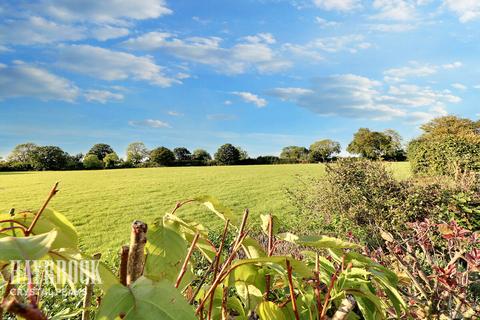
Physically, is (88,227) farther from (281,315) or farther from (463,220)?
(281,315)

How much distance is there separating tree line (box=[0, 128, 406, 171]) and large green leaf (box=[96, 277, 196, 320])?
40032 mm

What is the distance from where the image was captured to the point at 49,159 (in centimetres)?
4162

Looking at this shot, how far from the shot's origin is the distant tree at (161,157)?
45188 millimetres

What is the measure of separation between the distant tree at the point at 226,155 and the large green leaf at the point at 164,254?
4563 centimetres

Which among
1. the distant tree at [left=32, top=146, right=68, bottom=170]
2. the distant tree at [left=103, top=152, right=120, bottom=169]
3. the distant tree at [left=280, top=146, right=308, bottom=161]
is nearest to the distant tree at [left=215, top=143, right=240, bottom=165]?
the distant tree at [left=280, top=146, right=308, bottom=161]

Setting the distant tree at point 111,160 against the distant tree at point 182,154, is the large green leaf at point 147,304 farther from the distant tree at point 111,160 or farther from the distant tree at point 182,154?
the distant tree at point 182,154

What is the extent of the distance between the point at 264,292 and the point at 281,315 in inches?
3.9

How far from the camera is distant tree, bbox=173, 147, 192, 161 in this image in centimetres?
4742

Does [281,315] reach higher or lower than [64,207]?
higher

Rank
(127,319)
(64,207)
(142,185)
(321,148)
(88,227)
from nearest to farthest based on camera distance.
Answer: (127,319) < (88,227) < (64,207) < (142,185) < (321,148)

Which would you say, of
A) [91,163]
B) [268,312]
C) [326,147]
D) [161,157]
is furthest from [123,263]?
[326,147]

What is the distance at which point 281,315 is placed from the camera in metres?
0.64

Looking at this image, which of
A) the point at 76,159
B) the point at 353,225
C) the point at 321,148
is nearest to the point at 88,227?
the point at 353,225

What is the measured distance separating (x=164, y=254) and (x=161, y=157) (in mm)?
45577
